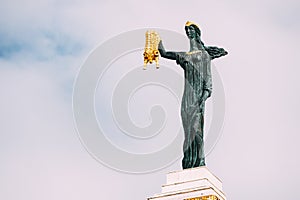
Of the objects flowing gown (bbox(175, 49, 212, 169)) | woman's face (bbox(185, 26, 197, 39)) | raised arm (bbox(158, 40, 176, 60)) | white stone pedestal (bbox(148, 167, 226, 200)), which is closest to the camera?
white stone pedestal (bbox(148, 167, 226, 200))

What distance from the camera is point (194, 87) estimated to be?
2106cm

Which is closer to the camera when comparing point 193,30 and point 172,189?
point 172,189

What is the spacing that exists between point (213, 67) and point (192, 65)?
4.40 ft

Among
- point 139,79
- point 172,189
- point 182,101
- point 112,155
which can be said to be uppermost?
point 139,79

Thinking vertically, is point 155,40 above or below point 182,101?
above

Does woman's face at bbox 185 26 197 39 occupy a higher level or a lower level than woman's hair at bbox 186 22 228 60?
higher

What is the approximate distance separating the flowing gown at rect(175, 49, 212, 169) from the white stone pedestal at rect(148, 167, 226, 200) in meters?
0.71

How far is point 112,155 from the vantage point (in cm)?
2125

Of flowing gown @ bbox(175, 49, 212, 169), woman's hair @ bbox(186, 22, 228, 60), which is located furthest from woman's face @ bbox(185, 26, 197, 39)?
flowing gown @ bbox(175, 49, 212, 169)

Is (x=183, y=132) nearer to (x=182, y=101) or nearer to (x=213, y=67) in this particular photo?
(x=182, y=101)

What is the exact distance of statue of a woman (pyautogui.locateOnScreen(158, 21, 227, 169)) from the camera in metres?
20.2

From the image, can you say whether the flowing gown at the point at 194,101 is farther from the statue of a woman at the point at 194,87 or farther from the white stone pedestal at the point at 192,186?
the white stone pedestal at the point at 192,186

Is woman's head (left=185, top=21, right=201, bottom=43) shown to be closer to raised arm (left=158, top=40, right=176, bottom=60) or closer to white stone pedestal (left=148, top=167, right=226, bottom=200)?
raised arm (left=158, top=40, right=176, bottom=60)

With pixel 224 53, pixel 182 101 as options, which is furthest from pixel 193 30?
pixel 182 101
